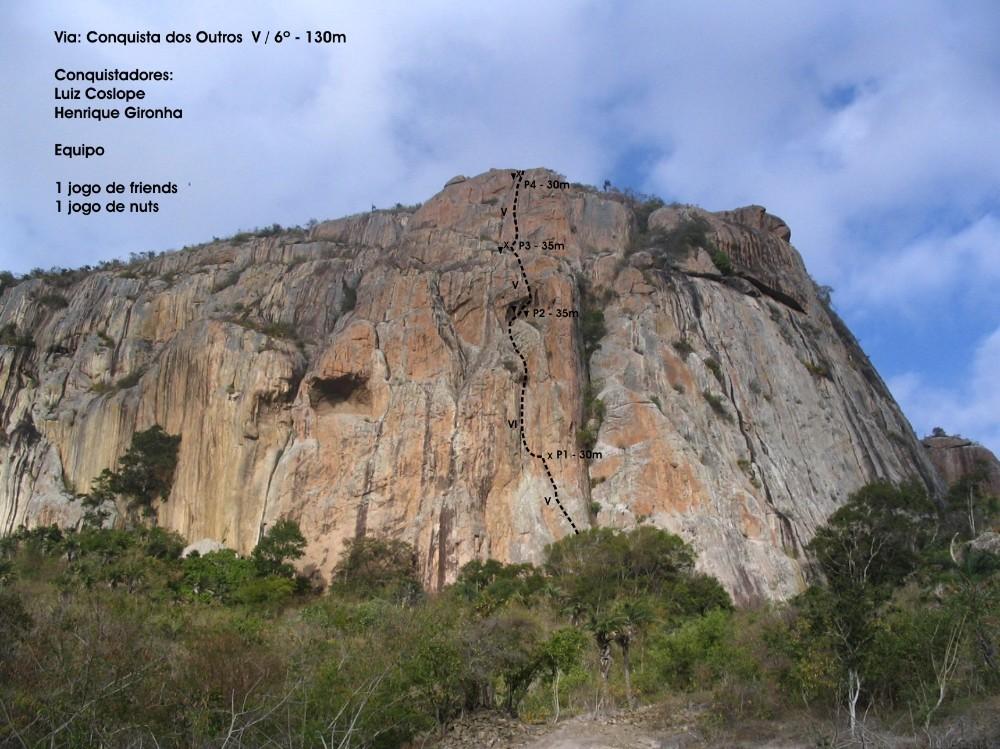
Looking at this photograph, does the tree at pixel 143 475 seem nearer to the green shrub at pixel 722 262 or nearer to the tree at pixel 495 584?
the tree at pixel 495 584

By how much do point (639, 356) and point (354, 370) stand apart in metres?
13.8

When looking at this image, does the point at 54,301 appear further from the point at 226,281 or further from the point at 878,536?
the point at 878,536

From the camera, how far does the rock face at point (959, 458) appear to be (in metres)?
63.4

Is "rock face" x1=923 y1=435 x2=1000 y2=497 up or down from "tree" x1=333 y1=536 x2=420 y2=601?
up

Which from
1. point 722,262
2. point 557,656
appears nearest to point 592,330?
point 722,262

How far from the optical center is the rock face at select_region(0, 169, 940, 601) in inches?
1517

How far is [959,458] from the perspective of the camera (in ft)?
216

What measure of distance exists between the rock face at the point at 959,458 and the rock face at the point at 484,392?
1247cm

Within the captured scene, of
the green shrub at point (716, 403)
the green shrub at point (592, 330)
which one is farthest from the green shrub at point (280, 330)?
the green shrub at point (716, 403)

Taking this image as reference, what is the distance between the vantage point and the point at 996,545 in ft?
104

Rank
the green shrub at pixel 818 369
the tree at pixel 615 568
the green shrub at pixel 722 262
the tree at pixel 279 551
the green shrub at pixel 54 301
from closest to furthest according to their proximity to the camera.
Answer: the tree at pixel 615 568 < the tree at pixel 279 551 < the green shrub at pixel 818 369 < the green shrub at pixel 722 262 < the green shrub at pixel 54 301

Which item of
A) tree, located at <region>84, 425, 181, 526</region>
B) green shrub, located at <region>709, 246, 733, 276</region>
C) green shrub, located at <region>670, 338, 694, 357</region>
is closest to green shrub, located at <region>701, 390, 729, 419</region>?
green shrub, located at <region>670, 338, 694, 357</region>

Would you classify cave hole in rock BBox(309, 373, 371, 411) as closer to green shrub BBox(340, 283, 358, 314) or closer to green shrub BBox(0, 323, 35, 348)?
green shrub BBox(340, 283, 358, 314)

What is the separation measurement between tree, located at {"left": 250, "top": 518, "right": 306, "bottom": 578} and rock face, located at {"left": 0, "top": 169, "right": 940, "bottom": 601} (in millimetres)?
1246
